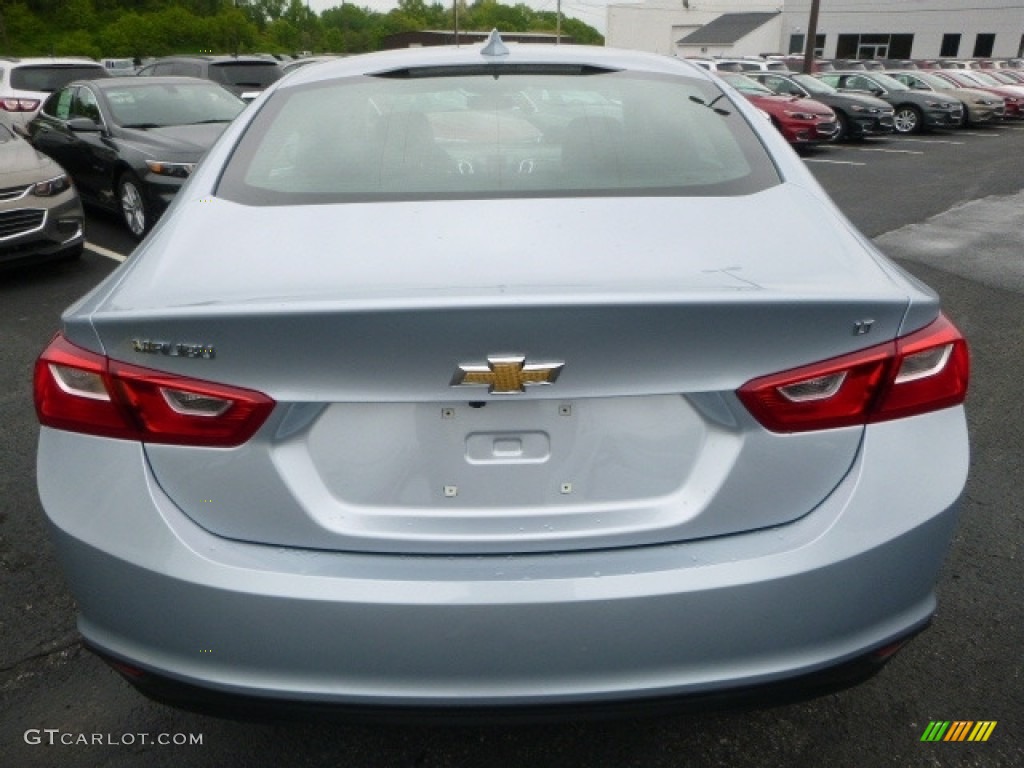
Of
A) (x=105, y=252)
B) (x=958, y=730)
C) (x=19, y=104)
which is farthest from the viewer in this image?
(x=19, y=104)

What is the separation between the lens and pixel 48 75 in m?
14.8

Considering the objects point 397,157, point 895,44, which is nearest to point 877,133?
point 397,157

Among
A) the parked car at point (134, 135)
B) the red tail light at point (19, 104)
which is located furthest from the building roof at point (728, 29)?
the parked car at point (134, 135)

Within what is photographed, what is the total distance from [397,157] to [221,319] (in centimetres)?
100

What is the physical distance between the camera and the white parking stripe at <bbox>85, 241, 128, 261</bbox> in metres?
7.86

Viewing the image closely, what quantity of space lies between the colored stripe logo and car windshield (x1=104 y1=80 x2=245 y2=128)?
816cm

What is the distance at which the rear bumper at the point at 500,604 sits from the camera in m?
1.61

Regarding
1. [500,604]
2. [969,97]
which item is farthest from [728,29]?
[500,604]

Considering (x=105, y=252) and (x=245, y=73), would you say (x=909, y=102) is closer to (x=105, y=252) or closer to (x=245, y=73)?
(x=245, y=73)

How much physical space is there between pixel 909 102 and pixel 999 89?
6092 millimetres

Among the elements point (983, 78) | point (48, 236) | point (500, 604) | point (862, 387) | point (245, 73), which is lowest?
point (983, 78)

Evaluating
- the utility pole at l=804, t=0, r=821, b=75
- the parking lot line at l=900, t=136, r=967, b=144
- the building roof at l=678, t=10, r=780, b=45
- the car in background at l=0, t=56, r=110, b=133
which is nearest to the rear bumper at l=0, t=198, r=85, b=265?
the car in background at l=0, t=56, r=110, b=133

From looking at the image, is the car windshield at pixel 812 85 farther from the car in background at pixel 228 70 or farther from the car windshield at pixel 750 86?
the car in background at pixel 228 70

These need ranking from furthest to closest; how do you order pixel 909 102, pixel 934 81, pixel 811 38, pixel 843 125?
pixel 811 38 < pixel 934 81 < pixel 909 102 < pixel 843 125
